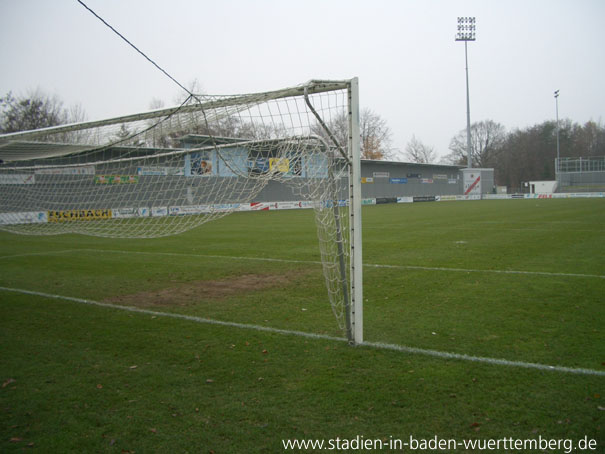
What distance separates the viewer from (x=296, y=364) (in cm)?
464

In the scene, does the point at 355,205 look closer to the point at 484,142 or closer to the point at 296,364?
the point at 296,364

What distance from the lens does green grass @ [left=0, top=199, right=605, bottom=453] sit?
341cm

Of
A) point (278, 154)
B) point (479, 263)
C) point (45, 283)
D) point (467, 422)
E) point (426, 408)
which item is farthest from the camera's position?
point (479, 263)

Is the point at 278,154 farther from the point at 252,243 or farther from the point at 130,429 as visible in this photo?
the point at 252,243

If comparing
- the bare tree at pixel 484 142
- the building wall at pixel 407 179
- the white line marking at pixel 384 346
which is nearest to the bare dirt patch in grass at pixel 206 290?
the white line marking at pixel 384 346

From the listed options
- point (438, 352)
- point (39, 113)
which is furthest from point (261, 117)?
point (39, 113)

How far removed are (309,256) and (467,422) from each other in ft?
28.1

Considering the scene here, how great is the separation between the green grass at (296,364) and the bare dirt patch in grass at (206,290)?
136 mm

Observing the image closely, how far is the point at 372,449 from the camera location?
10.3ft

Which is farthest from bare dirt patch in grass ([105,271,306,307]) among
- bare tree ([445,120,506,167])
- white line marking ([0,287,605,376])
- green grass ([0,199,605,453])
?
bare tree ([445,120,506,167])

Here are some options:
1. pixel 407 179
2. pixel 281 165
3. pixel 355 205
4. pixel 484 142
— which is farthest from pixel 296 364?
pixel 484 142

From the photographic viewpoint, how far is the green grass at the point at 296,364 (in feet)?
11.2

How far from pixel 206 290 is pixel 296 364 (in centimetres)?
397

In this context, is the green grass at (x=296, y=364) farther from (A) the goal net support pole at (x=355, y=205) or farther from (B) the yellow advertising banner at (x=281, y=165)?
(B) the yellow advertising banner at (x=281, y=165)
